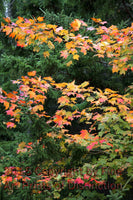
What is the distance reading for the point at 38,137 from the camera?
113 inches

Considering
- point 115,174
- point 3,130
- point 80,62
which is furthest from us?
point 3,130

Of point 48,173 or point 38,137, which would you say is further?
point 48,173

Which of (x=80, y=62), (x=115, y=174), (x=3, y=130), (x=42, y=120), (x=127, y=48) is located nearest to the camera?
(x=42, y=120)

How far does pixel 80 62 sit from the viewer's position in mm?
5055

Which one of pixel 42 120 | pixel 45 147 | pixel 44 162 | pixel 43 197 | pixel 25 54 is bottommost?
pixel 43 197

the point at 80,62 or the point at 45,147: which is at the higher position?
the point at 80,62

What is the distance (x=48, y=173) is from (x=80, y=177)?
25.3 inches

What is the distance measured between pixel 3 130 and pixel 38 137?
13.9ft

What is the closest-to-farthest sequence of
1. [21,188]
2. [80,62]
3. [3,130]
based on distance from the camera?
[21,188]
[80,62]
[3,130]

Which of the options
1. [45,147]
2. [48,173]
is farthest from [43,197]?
[45,147]

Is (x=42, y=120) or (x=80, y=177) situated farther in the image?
(x=80, y=177)

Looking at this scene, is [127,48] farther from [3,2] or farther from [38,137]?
[3,2]

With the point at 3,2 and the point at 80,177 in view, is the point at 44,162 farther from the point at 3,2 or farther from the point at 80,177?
the point at 3,2

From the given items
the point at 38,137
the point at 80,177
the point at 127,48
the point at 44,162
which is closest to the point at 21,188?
the point at 44,162
